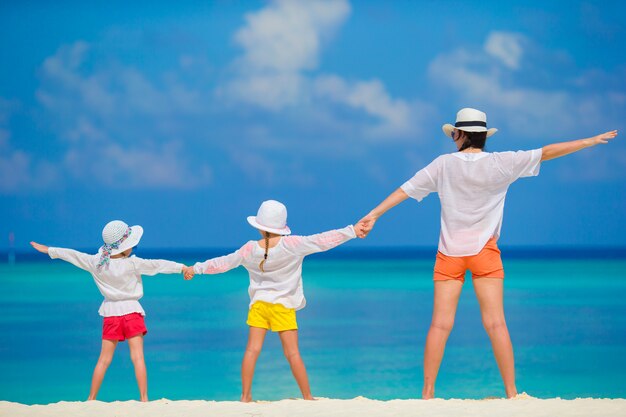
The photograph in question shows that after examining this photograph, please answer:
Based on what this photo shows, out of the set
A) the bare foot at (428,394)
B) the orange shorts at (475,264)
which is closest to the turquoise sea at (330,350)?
the bare foot at (428,394)

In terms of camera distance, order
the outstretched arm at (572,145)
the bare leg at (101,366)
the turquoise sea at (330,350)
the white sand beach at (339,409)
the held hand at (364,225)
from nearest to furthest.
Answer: the white sand beach at (339,409) < the outstretched arm at (572,145) < the held hand at (364,225) < the bare leg at (101,366) < the turquoise sea at (330,350)

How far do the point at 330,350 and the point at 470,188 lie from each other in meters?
5.36

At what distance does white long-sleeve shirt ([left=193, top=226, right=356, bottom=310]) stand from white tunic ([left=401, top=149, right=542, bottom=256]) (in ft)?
1.62

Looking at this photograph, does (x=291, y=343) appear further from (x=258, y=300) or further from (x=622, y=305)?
(x=622, y=305)

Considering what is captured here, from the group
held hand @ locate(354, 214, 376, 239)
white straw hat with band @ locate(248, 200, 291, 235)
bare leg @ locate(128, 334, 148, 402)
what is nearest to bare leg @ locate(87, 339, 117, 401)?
bare leg @ locate(128, 334, 148, 402)

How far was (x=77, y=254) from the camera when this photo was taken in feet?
17.7

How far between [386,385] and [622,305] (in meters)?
9.62

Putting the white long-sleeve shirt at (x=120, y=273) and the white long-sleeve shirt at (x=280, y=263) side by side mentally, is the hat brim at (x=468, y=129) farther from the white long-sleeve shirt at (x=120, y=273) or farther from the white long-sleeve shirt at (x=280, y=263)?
the white long-sleeve shirt at (x=120, y=273)

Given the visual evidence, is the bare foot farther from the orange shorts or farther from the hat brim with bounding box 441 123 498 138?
the hat brim with bounding box 441 123 498 138

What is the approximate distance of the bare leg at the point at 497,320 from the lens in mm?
4891

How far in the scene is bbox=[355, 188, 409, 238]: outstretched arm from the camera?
495cm

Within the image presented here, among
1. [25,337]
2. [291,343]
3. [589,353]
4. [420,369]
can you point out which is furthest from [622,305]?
[291,343]

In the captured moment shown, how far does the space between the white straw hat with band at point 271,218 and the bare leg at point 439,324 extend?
89 cm

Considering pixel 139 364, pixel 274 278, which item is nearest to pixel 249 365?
pixel 274 278
